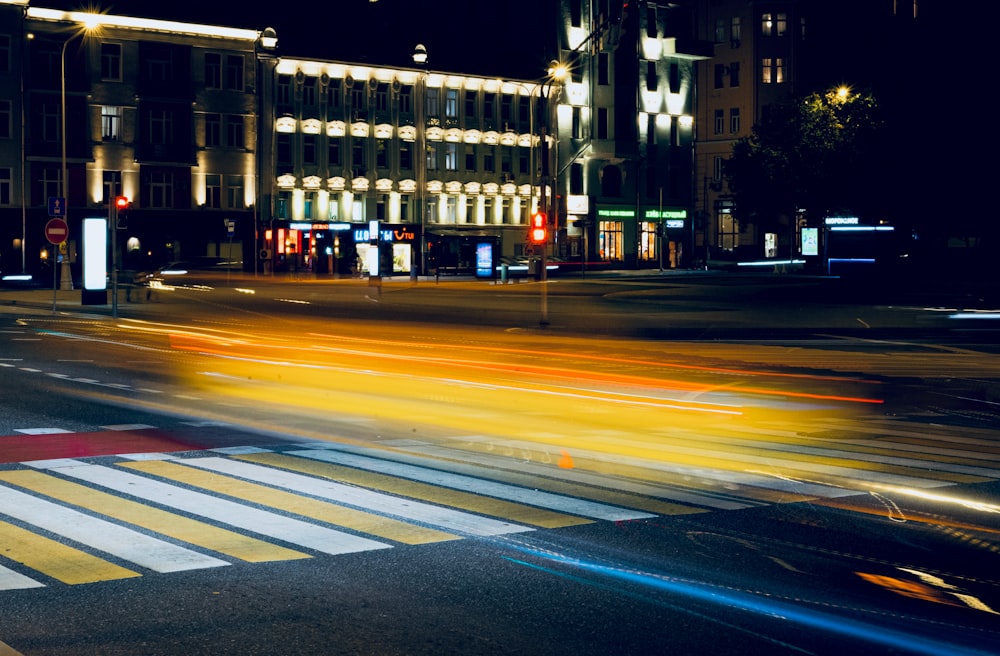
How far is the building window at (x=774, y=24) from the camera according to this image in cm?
10775

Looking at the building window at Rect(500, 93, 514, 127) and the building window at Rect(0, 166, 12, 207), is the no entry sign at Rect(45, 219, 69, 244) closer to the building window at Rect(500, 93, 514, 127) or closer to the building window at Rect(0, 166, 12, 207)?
the building window at Rect(0, 166, 12, 207)

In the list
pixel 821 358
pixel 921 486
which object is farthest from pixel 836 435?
pixel 821 358

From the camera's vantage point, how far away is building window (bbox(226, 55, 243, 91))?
79.1 m

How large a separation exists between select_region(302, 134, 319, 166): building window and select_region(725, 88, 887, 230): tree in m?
25.6

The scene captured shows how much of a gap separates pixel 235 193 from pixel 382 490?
71495 millimetres

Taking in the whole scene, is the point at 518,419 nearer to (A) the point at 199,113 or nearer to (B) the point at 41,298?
(B) the point at 41,298

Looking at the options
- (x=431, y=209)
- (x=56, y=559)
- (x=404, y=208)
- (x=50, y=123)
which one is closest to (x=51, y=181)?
(x=50, y=123)

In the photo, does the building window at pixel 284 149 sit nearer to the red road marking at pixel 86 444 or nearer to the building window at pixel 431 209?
the building window at pixel 431 209

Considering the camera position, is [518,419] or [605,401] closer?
[518,419]

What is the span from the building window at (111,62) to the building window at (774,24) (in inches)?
2126

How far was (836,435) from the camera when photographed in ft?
44.1

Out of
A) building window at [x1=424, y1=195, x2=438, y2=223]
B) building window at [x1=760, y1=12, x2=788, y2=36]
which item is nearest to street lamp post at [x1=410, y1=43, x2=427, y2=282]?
building window at [x1=424, y1=195, x2=438, y2=223]

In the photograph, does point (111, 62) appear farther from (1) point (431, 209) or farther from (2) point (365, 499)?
(2) point (365, 499)

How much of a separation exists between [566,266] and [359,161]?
14.6m
